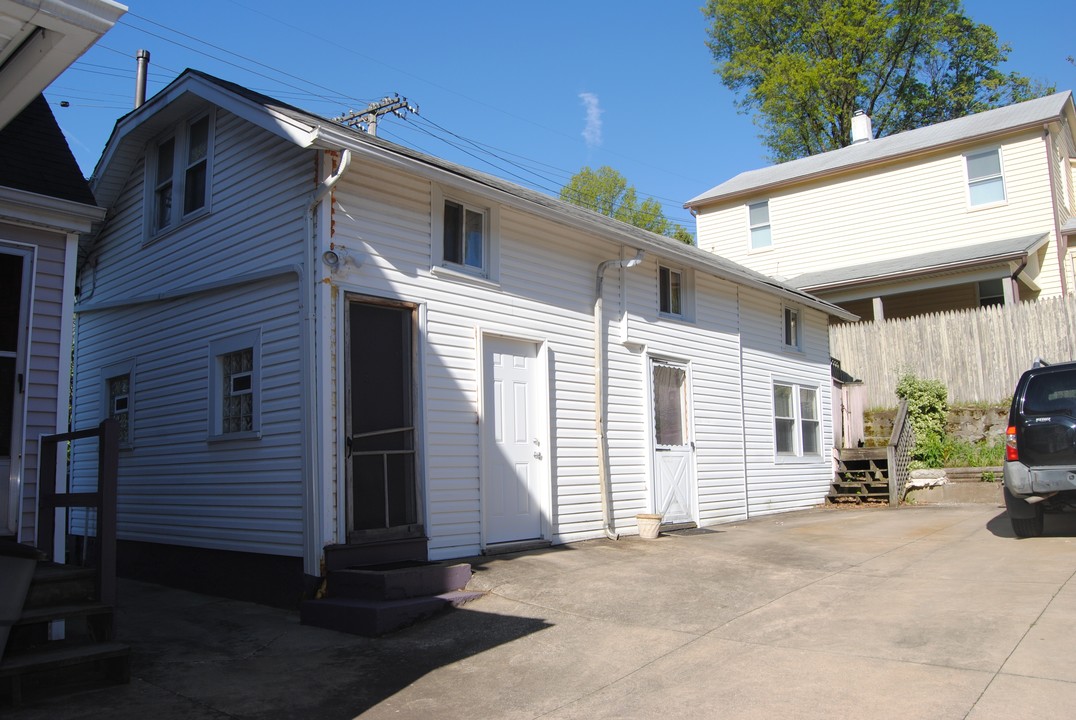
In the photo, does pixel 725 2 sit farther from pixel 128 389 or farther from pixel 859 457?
pixel 128 389

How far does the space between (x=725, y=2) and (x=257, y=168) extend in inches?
1333

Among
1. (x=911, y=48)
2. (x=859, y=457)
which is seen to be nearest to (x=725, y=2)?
(x=911, y=48)

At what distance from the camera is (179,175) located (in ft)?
34.8

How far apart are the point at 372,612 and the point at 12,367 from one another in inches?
144

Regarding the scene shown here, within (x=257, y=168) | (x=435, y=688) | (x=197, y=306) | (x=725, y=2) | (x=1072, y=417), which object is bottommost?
(x=435, y=688)

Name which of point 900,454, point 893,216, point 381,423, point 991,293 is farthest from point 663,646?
point 991,293

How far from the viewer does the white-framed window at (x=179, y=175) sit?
10273 mm

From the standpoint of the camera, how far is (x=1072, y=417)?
29.8ft

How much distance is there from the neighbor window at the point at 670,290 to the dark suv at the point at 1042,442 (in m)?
5.07

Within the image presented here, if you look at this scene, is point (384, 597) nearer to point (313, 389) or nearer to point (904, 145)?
point (313, 389)

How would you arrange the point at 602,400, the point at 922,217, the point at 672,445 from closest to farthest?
the point at 602,400
the point at 672,445
the point at 922,217

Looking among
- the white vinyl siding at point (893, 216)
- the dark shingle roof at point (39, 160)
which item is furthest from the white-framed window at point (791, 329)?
the dark shingle roof at point (39, 160)

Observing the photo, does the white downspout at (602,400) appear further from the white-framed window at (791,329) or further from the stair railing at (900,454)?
the stair railing at (900,454)

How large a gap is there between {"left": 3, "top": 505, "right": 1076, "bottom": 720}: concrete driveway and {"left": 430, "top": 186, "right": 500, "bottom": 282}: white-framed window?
129 inches
